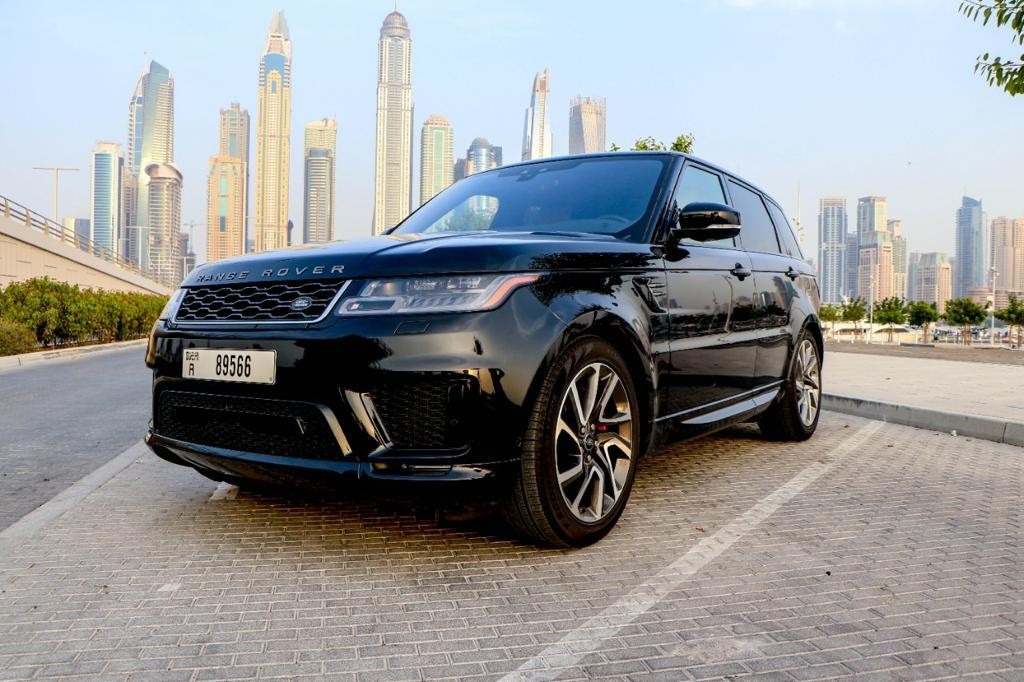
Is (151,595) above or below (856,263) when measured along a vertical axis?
below

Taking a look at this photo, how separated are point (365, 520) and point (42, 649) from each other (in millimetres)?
1464

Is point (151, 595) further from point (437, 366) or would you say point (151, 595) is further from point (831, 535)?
point (831, 535)

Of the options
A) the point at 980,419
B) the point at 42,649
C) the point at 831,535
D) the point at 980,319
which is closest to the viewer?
the point at 42,649

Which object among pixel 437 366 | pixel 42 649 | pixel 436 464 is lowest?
pixel 42 649

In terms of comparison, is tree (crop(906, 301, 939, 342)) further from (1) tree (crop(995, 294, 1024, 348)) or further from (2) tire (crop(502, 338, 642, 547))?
(2) tire (crop(502, 338, 642, 547))

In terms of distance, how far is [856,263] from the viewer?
186 m

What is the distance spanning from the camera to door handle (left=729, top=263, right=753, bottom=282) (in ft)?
15.0

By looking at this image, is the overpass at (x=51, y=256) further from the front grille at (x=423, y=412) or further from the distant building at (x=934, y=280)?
the distant building at (x=934, y=280)

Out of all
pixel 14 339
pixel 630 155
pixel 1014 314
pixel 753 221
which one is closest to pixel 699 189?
pixel 630 155

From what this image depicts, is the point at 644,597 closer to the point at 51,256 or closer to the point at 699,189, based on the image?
the point at 699,189

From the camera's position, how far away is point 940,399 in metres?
8.20

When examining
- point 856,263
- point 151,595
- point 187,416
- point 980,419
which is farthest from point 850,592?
point 856,263

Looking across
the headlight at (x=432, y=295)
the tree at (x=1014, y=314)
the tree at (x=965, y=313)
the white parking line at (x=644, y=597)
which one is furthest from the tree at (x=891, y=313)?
the headlight at (x=432, y=295)

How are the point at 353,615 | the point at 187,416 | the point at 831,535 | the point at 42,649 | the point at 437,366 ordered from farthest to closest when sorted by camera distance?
1. the point at 831,535
2. the point at 187,416
3. the point at 437,366
4. the point at 353,615
5. the point at 42,649
